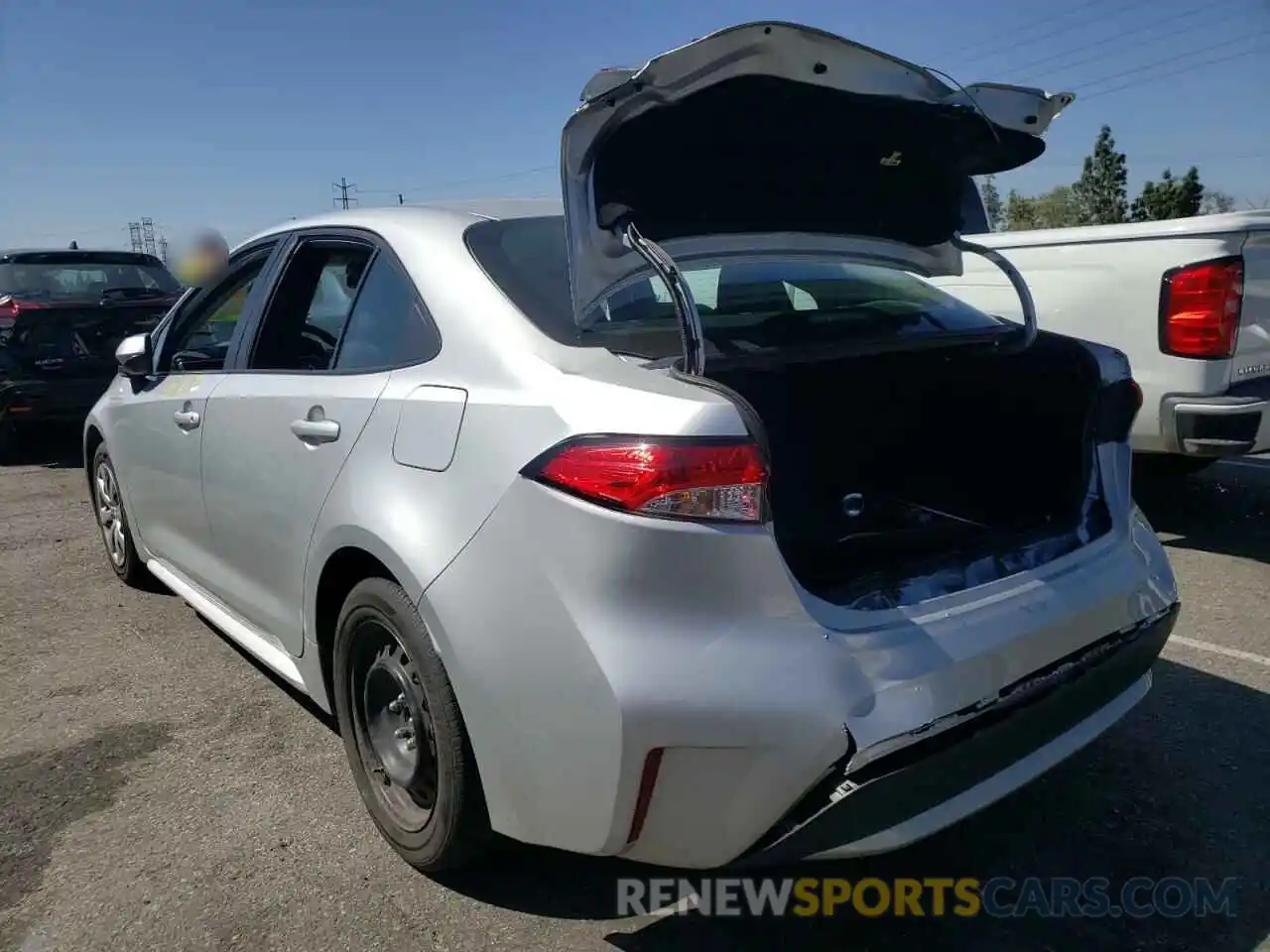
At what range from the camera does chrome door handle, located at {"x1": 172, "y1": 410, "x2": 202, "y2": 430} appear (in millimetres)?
3456

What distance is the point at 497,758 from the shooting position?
2.08 meters

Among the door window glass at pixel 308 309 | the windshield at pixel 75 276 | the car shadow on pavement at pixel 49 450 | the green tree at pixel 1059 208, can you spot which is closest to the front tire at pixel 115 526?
the door window glass at pixel 308 309

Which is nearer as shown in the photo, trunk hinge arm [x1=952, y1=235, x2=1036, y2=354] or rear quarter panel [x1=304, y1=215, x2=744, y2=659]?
rear quarter panel [x1=304, y1=215, x2=744, y2=659]

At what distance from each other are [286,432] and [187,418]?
36.1 inches

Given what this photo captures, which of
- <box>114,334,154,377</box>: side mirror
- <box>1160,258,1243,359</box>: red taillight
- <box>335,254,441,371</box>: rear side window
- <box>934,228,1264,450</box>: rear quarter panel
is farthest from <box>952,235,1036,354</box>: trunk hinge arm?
<box>114,334,154,377</box>: side mirror

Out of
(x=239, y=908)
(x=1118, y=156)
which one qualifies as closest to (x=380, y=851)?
(x=239, y=908)

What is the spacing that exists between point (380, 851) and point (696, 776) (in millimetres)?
1188

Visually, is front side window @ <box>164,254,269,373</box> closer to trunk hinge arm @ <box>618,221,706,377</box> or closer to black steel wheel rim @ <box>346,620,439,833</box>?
black steel wheel rim @ <box>346,620,439,833</box>

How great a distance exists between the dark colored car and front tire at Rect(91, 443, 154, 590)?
11.8 feet

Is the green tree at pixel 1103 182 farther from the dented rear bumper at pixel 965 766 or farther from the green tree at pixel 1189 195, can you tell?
the dented rear bumper at pixel 965 766

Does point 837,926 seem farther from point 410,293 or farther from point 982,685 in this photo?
point 410,293

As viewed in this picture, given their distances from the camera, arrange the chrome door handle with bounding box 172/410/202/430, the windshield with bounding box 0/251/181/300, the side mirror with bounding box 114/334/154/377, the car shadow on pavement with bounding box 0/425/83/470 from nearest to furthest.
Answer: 1. the chrome door handle with bounding box 172/410/202/430
2. the side mirror with bounding box 114/334/154/377
3. the windshield with bounding box 0/251/181/300
4. the car shadow on pavement with bounding box 0/425/83/470

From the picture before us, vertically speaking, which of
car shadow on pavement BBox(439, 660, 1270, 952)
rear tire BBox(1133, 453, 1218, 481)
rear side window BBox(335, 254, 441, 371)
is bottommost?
car shadow on pavement BBox(439, 660, 1270, 952)

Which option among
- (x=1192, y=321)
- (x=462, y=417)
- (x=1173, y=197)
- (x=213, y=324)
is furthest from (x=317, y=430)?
(x=1173, y=197)
